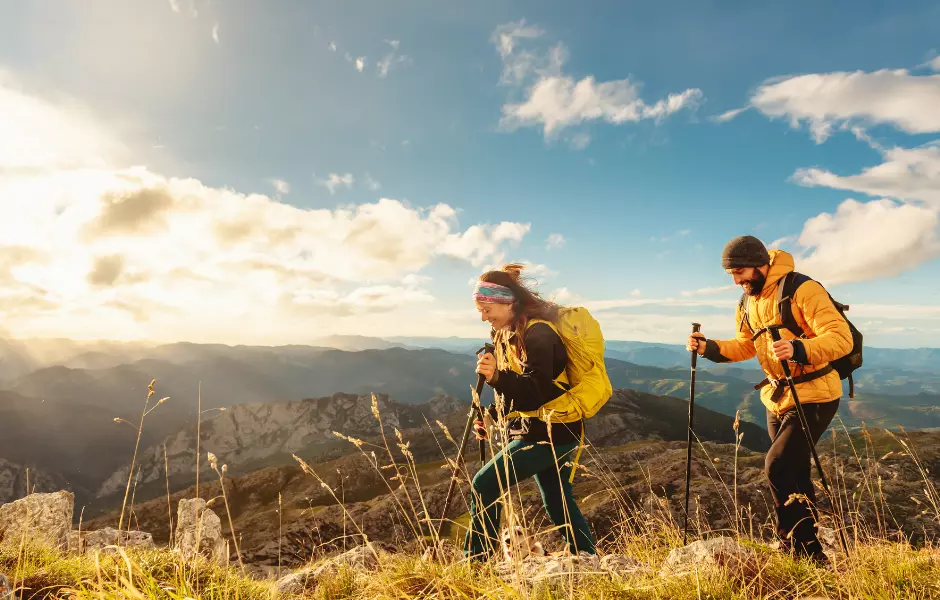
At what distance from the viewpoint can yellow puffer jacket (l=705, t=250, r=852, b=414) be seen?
14.1 feet

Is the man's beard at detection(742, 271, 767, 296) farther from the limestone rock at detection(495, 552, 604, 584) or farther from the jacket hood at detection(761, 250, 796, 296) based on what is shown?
the limestone rock at detection(495, 552, 604, 584)

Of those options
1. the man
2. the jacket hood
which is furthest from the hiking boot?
the jacket hood

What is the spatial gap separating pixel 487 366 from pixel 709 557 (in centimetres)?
225

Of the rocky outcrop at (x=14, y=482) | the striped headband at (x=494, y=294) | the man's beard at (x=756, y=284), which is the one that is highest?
the man's beard at (x=756, y=284)

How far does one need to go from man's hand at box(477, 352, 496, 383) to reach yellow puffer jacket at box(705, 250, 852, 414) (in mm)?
2668

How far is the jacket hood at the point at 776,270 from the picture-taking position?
15.9 feet

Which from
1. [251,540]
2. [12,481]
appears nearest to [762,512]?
[251,540]

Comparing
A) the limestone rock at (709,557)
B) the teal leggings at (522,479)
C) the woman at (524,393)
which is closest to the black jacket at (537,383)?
the woman at (524,393)

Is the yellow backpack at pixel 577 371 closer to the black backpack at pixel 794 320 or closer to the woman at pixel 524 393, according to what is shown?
the woman at pixel 524 393

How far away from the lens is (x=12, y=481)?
18725 centimetres

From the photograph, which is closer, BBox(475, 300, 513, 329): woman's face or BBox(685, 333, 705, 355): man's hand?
BBox(475, 300, 513, 329): woman's face

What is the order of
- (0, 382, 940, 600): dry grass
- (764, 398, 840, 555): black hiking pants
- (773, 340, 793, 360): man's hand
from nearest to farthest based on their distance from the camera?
(0, 382, 940, 600): dry grass → (773, 340, 793, 360): man's hand → (764, 398, 840, 555): black hiking pants

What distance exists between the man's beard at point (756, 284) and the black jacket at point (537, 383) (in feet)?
7.30

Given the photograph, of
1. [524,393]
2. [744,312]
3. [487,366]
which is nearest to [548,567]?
[524,393]
